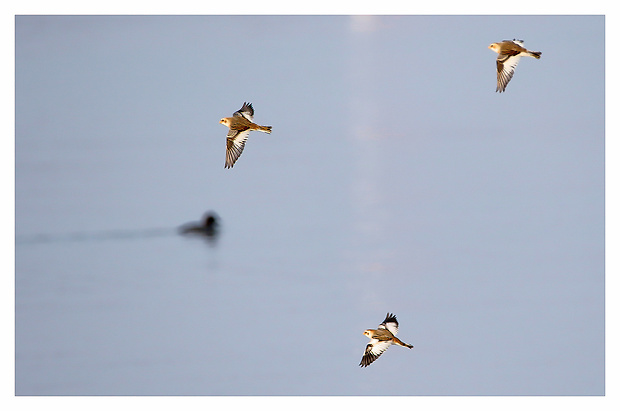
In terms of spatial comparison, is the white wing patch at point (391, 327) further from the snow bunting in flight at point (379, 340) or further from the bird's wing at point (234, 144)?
the bird's wing at point (234, 144)

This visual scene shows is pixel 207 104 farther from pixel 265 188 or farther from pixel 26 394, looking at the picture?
pixel 26 394

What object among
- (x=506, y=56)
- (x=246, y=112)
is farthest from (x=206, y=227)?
(x=506, y=56)

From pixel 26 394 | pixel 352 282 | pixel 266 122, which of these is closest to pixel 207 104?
pixel 266 122

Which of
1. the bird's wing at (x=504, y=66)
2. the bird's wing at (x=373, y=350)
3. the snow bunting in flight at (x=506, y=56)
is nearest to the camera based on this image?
the bird's wing at (x=373, y=350)

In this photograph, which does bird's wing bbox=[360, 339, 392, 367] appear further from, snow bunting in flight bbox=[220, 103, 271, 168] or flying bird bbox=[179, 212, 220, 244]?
flying bird bbox=[179, 212, 220, 244]

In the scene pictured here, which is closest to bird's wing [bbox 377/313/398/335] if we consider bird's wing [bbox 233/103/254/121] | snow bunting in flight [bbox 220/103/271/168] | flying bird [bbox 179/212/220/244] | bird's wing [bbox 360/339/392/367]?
bird's wing [bbox 360/339/392/367]

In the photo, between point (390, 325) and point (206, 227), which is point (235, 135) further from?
point (206, 227)

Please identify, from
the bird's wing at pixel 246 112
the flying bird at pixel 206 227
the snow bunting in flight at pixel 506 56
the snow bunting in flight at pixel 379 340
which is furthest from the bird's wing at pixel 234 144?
the flying bird at pixel 206 227
